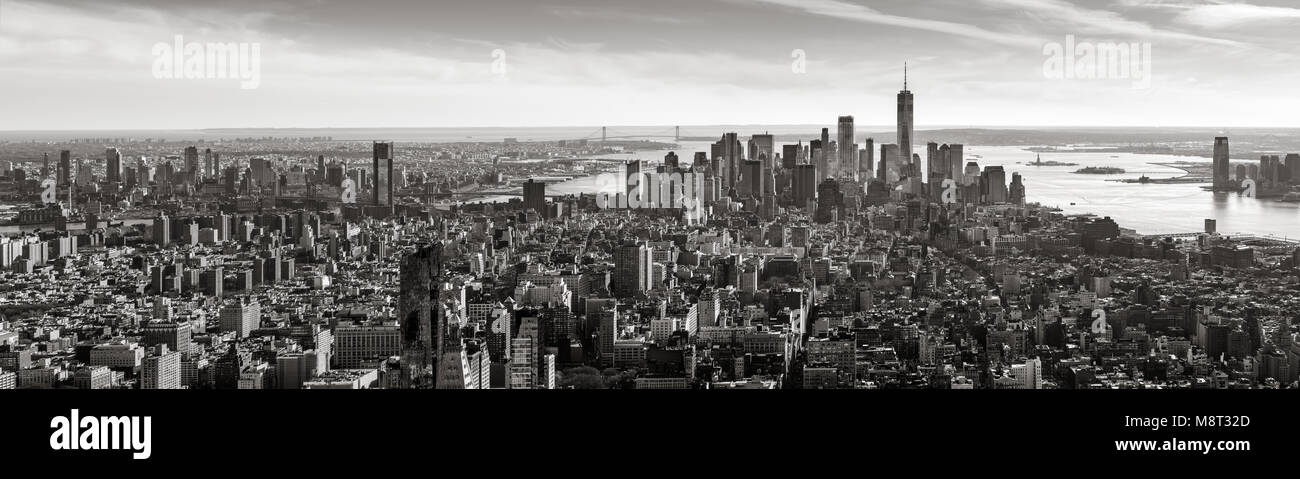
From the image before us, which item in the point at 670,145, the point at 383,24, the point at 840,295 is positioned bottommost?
the point at 840,295

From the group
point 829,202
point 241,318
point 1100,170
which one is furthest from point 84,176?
point 1100,170

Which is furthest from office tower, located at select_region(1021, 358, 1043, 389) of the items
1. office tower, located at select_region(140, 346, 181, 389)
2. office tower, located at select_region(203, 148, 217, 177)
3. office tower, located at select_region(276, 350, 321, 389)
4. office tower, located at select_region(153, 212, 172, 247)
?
office tower, located at select_region(153, 212, 172, 247)

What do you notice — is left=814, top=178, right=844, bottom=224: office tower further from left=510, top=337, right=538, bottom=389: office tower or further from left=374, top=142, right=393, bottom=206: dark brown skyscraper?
left=510, top=337, right=538, bottom=389: office tower

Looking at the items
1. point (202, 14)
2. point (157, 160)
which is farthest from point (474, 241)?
point (202, 14)
